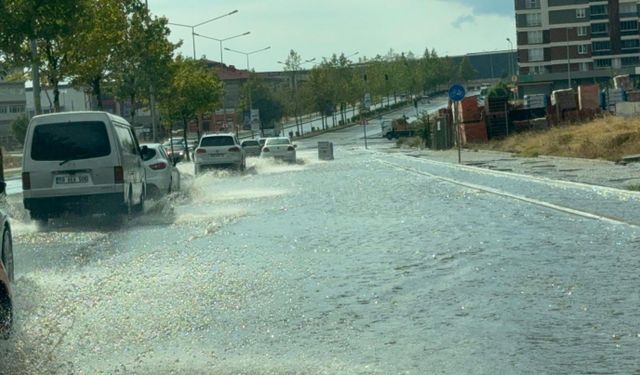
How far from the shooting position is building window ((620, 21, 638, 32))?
14962 centimetres

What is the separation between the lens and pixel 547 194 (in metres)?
23.6

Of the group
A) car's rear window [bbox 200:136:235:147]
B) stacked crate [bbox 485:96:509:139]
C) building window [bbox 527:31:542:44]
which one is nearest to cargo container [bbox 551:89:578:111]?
stacked crate [bbox 485:96:509:139]

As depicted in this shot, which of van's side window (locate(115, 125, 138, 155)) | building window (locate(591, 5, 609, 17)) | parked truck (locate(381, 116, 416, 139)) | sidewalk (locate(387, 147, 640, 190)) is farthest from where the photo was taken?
building window (locate(591, 5, 609, 17))

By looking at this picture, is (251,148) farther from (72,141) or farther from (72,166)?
(72,166)

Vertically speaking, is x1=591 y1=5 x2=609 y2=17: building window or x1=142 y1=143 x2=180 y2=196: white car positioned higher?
x1=591 y1=5 x2=609 y2=17: building window

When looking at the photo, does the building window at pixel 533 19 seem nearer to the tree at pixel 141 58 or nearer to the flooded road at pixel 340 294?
the tree at pixel 141 58

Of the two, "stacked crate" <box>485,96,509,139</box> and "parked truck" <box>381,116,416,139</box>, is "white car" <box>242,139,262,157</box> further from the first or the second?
"parked truck" <box>381,116,416,139</box>

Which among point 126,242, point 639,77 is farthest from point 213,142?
point 639,77

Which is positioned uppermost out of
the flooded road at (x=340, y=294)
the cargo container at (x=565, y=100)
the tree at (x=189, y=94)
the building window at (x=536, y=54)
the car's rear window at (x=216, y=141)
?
the building window at (x=536, y=54)

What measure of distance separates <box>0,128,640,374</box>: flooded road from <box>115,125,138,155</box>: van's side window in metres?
1.83

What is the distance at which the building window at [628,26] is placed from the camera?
150 metres

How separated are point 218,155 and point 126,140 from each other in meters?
24.4

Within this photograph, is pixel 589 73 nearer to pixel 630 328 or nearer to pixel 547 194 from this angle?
pixel 547 194

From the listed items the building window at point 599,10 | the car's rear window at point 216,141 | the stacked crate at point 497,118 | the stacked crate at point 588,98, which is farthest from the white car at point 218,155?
the building window at point 599,10
